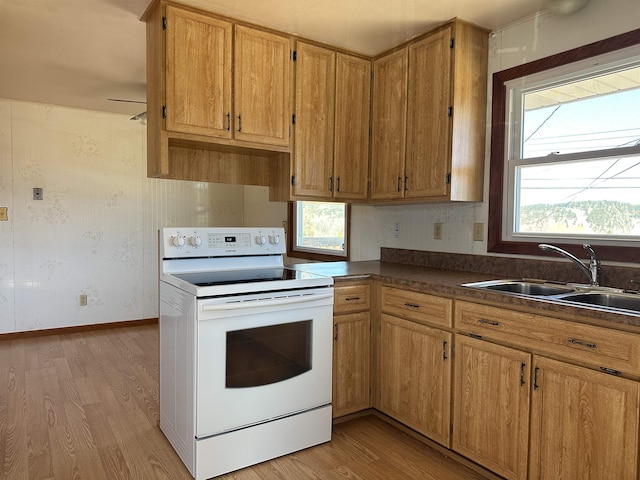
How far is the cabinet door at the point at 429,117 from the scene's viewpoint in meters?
2.48

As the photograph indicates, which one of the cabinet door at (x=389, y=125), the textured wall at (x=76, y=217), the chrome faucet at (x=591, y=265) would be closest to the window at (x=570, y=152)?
the chrome faucet at (x=591, y=265)

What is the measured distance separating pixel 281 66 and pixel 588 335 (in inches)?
84.0

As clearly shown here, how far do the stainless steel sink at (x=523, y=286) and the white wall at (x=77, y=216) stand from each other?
9.34ft

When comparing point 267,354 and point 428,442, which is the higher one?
point 267,354

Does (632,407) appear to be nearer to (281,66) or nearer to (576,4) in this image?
(576,4)

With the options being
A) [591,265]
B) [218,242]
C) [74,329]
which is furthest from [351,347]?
[74,329]

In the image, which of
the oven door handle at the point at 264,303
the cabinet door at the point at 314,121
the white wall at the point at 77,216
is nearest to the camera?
the oven door handle at the point at 264,303

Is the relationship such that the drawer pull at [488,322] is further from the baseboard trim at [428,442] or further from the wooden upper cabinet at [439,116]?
the wooden upper cabinet at [439,116]

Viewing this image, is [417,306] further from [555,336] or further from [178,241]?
[178,241]

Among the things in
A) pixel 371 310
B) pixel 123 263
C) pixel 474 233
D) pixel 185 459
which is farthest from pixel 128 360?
pixel 474 233

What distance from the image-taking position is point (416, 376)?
228 cm

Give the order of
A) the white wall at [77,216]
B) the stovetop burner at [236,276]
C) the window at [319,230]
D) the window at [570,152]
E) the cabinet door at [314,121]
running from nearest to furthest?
the window at [570,152] < the stovetop burner at [236,276] < the cabinet door at [314,121] < the window at [319,230] < the white wall at [77,216]

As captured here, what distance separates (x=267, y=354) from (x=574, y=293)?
1442 mm

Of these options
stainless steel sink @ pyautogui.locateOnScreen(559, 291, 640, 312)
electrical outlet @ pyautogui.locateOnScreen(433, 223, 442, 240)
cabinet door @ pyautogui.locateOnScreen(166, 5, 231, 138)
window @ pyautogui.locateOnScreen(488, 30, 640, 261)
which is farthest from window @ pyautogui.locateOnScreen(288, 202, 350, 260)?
stainless steel sink @ pyautogui.locateOnScreen(559, 291, 640, 312)
